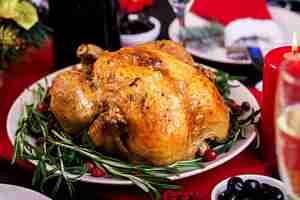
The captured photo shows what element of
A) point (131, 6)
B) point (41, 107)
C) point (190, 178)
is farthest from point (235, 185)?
point (131, 6)

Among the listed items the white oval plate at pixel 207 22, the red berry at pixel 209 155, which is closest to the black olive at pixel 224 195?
the red berry at pixel 209 155

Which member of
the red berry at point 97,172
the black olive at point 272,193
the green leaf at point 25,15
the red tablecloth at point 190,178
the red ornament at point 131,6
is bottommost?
the red tablecloth at point 190,178

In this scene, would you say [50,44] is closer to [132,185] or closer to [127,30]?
[127,30]

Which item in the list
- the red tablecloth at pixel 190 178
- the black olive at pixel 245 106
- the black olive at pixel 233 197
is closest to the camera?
the black olive at pixel 233 197

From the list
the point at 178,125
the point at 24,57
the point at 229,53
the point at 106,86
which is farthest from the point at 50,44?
the point at 178,125

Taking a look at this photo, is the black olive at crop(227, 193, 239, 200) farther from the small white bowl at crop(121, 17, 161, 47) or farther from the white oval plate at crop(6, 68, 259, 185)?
the small white bowl at crop(121, 17, 161, 47)

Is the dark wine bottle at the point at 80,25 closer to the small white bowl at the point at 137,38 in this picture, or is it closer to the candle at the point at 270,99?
the small white bowl at the point at 137,38

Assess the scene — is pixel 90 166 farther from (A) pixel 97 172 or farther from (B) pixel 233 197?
(B) pixel 233 197
